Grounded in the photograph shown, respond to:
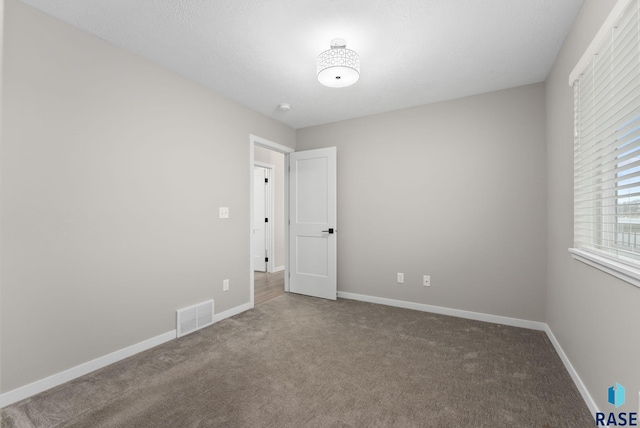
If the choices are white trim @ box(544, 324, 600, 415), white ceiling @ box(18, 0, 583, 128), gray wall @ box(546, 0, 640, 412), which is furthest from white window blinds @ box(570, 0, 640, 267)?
white trim @ box(544, 324, 600, 415)

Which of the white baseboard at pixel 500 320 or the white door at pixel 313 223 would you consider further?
the white door at pixel 313 223

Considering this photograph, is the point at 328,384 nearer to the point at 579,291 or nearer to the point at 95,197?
the point at 579,291

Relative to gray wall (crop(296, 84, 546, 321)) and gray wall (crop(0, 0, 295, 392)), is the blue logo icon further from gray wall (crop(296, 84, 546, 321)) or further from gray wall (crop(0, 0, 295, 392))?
gray wall (crop(0, 0, 295, 392))

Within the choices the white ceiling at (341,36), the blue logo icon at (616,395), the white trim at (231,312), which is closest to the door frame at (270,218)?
the white trim at (231,312)

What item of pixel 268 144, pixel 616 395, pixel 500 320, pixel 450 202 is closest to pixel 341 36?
pixel 268 144

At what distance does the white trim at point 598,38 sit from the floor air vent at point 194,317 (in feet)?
11.6

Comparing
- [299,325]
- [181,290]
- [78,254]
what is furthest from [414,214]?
[78,254]

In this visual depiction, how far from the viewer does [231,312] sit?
3584 mm

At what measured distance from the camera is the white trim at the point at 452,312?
3217mm

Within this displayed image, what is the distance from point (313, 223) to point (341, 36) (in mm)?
2440

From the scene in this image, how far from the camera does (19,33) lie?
2094mm

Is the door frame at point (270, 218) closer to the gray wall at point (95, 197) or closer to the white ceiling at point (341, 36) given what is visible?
the gray wall at point (95, 197)

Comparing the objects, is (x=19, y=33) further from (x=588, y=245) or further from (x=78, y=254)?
(x=588, y=245)

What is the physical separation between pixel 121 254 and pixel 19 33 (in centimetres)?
159
